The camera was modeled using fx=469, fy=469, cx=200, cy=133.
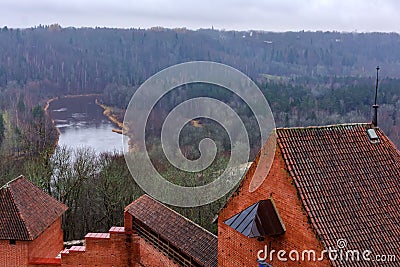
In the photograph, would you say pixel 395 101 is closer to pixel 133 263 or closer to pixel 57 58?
pixel 133 263

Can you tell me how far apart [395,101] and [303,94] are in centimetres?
1472

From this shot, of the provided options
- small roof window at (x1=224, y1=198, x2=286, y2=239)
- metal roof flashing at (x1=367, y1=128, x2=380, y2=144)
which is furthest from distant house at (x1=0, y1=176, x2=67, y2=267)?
metal roof flashing at (x1=367, y1=128, x2=380, y2=144)

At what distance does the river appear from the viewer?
58.3 metres

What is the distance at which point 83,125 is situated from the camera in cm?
7438

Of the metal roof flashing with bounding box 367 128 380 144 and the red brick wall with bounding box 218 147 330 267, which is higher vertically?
the metal roof flashing with bounding box 367 128 380 144

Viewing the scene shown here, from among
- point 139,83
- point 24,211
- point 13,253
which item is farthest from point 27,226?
point 139,83

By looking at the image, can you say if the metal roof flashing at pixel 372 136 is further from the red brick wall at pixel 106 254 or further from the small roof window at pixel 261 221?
the red brick wall at pixel 106 254

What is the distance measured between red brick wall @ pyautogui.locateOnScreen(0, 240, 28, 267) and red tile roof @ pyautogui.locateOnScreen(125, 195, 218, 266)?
3930mm

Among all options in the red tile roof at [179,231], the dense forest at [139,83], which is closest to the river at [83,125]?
the dense forest at [139,83]

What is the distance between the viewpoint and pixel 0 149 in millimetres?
43906

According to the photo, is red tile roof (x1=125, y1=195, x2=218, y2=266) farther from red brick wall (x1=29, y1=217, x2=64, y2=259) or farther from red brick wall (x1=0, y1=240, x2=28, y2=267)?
red brick wall (x1=0, y1=240, x2=28, y2=267)

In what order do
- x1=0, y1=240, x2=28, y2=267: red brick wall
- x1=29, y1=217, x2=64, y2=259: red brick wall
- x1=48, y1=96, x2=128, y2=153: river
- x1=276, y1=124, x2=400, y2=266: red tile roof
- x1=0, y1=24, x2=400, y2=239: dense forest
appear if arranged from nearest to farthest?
x1=276, y1=124, x2=400, y2=266: red tile roof
x1=0, y1=240, x2=28, y2=267: red brick wall
x1=29, y1=217, x2=64, y2=259: red brick wall
x1=0, y1=24, x2=400, y2=239: dense forest
x1=48, y1=96, x2=128, y2=153: river

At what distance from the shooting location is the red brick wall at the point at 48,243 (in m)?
16.8

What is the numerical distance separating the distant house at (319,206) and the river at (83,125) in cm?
3771
